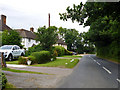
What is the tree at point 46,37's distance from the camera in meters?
19.0

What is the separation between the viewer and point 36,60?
49.5 ft

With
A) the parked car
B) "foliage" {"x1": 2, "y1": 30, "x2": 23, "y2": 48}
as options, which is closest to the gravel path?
the parked car

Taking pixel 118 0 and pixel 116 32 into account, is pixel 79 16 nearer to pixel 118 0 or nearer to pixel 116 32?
pixel 118 0

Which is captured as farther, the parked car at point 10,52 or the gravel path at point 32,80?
the parked car at point 10,52

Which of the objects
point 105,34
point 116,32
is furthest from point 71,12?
point 105,34

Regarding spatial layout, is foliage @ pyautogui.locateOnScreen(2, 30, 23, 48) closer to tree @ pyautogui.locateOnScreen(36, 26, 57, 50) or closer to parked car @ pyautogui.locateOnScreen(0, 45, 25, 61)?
parked car @ pyautogui.locateOnScreen(0, 45, 25, 61)

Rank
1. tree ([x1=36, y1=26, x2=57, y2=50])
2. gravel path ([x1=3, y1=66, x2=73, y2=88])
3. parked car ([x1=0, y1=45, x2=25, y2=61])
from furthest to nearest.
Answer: tree ([x1=36, y1=26, x2=57, y2=50]) < parked car ([x1=0, y1=45, x2=25, y2=61]) < gravel path ([x1=3, y1=66, x2=73, y2=88])

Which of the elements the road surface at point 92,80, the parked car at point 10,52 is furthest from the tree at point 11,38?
the road surface at point 92,80

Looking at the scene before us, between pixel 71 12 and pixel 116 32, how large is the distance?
8160 mm

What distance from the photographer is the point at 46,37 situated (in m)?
19.0

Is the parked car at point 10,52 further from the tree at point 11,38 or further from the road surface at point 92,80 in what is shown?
the road surface at point 92,80

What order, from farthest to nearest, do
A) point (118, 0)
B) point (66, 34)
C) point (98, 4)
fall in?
point (66, 34), point (98, 4), point (118, 0)

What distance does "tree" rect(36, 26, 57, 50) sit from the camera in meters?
19.0

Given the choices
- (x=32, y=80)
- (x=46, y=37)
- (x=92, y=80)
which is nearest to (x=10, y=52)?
(x=46, y=37)
